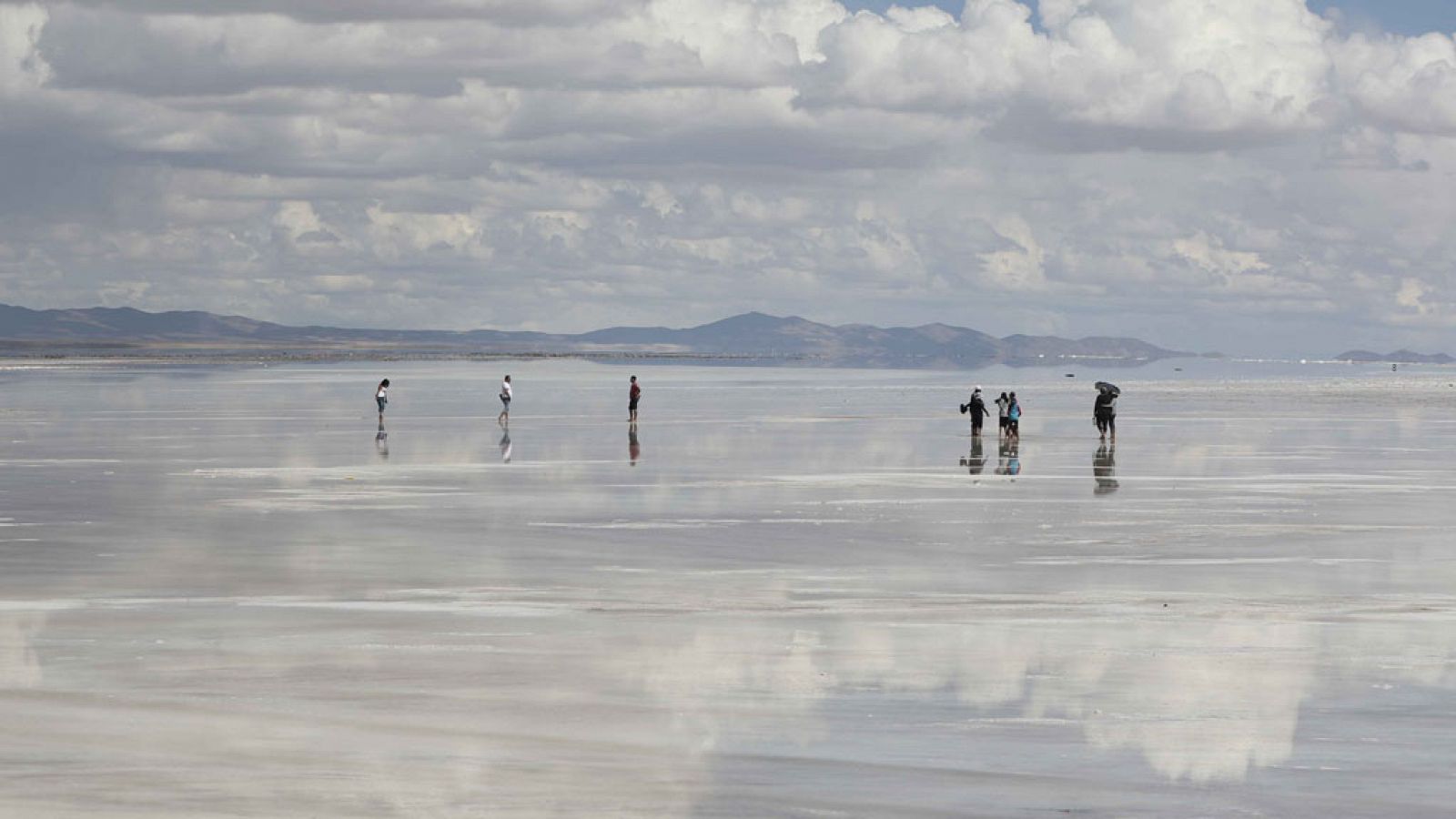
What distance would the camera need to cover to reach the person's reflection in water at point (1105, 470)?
131 ft

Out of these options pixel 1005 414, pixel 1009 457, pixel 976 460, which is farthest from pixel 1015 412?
pixel 976 460

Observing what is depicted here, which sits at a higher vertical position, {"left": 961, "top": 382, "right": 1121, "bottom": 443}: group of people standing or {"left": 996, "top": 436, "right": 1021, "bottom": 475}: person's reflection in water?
{"left": 961, "top": 382, "right": 1121, "bottom": 443}: group of people standing

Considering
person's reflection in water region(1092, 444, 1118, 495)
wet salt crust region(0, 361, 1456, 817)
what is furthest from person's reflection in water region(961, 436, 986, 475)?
person's reflection in water region(1092, 444, 1118, 495)

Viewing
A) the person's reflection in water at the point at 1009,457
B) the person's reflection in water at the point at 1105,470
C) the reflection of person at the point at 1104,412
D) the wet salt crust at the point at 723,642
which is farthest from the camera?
the reflection of person at the point at 1104,412

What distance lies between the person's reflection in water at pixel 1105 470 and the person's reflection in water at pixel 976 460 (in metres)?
2.64

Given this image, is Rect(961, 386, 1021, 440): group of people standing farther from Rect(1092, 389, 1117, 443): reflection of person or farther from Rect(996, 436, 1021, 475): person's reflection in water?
Rect(1092, 389, 1117, 443): reflection of person

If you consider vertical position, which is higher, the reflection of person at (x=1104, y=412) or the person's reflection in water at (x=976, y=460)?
the reflection of person at (x=1104, y=412)

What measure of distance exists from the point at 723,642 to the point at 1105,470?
94.6 feet

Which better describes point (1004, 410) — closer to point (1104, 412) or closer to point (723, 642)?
point (1104, 412)

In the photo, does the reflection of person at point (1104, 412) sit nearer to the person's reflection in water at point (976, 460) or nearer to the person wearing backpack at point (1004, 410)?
the person wearing backpack at point (1004, 410)

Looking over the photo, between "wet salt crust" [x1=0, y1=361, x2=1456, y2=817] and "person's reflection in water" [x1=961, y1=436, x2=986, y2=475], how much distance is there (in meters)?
1.54

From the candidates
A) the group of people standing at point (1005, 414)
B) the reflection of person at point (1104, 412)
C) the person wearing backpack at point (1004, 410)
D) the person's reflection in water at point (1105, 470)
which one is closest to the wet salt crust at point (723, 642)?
the person's reflection in water at point (1105, 470)

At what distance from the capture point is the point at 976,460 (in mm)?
49781

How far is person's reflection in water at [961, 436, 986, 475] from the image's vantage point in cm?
4600
